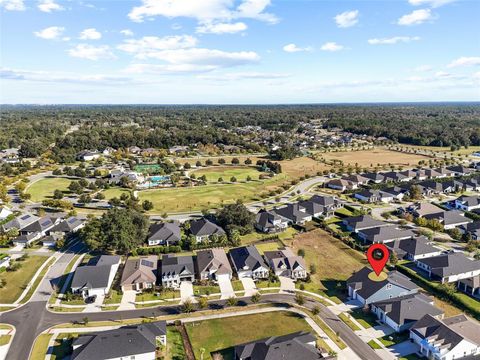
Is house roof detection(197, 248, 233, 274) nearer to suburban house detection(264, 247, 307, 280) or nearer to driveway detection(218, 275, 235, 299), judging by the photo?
driveway detection(218, 275, 235, 299)

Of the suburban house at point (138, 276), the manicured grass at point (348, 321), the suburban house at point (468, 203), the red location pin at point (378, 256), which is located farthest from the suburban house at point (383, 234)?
the suburban house at point (138, 276)

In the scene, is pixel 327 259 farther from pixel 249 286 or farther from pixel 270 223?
pixel 249 286

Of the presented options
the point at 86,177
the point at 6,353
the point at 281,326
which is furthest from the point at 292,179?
the point at 6,353

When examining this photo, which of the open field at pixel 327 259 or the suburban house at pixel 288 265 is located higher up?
the suburban house at pixel 288 265

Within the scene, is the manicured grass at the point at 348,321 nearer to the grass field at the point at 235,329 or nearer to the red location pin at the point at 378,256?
the grass field at the point at 235,329

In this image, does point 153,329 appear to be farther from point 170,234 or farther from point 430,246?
point 430,246

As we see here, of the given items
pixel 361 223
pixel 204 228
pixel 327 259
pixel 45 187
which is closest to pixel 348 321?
pixel 327 259
